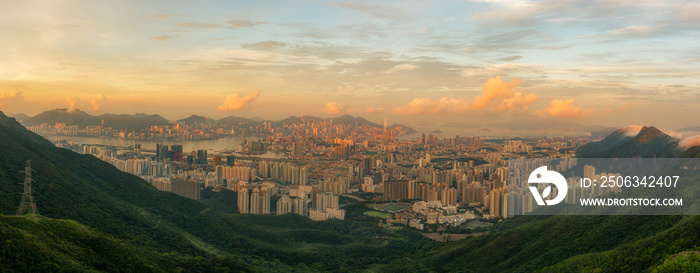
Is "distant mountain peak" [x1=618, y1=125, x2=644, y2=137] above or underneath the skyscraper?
above

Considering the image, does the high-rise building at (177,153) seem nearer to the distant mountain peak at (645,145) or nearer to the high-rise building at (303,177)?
the high-rise building at (303,177)

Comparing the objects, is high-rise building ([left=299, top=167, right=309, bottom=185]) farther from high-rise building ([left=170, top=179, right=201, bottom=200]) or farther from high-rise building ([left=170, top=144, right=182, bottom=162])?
high-rise building ([left=170, top=144, right=182, bottom=162])

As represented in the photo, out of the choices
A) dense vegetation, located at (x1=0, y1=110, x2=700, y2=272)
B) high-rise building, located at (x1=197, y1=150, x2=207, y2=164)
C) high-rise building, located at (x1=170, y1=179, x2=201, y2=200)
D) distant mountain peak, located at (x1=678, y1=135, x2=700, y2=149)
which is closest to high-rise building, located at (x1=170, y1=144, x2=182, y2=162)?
high-rise building, located at (x1=197, y1=150, x2=207, y2=164)

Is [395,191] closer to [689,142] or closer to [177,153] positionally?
[689,142]

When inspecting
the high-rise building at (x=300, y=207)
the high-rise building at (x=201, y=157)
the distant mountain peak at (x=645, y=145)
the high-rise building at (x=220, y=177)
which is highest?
the distant mountain peak at (x=645, y=145)

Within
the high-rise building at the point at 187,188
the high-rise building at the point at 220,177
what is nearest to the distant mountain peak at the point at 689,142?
the high-rise building at the point at 187,188

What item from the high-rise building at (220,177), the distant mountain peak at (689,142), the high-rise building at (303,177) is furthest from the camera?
the high-rise building at (303,177)

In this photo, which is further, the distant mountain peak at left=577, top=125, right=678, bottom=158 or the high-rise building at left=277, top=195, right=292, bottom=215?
the high-rise building at left=277, top=195, right=292, bottom=215

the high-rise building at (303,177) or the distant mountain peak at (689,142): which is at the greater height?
the distant mountain peak at (689,142)

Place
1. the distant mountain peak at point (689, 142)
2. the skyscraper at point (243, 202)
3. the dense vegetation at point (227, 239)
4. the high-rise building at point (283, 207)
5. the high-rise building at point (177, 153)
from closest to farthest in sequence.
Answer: the dense vegetation at point (227, 239) → the distant mountain peak at point (689, 142) → the high-rise building at point (283, 207) → the skyscraper at point (243, 202) → the high-rise building at point (177, 153)
